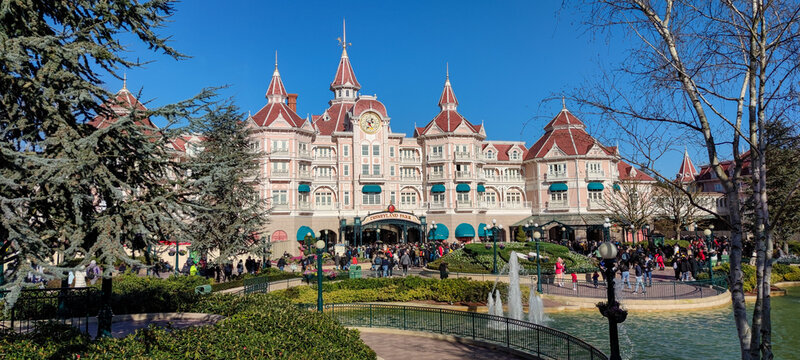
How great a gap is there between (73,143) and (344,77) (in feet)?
170

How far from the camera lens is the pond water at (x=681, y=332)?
14320 mm

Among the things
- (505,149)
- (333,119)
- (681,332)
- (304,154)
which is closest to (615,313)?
(681,332)

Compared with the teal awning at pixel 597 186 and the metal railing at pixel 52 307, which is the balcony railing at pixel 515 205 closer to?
the teal awning at pixel 597 186

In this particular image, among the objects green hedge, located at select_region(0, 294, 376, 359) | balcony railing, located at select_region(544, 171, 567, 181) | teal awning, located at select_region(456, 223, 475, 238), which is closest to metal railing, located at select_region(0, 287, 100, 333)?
green hedge, located at select_region(0, 294, 376, 359)

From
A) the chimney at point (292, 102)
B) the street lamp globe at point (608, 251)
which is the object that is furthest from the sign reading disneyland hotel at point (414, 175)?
the street lamp globe at point (608, 251)

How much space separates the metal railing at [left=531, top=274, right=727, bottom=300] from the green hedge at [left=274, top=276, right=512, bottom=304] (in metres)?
2.29

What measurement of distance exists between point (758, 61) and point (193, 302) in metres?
15.5

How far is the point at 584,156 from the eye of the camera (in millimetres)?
51219

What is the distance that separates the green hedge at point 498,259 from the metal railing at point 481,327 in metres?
11.8

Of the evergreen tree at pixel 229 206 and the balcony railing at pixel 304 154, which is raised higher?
the balcony railing at pixel 304 154

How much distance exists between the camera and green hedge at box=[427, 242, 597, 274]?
2923 cm

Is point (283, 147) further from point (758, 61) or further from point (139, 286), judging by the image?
point (758, 61)

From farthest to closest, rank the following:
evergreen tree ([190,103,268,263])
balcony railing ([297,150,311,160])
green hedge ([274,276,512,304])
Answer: balcony railing ([297,150,311,160]) → evergreen tree ([190,103,268,263]) → green hedge ([274,276,512,304])

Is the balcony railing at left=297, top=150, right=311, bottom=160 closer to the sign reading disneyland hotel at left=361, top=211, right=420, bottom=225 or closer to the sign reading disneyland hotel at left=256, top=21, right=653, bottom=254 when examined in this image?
the sign reading disneyland hotel at left=256, top=21, right=653, bottom=254
